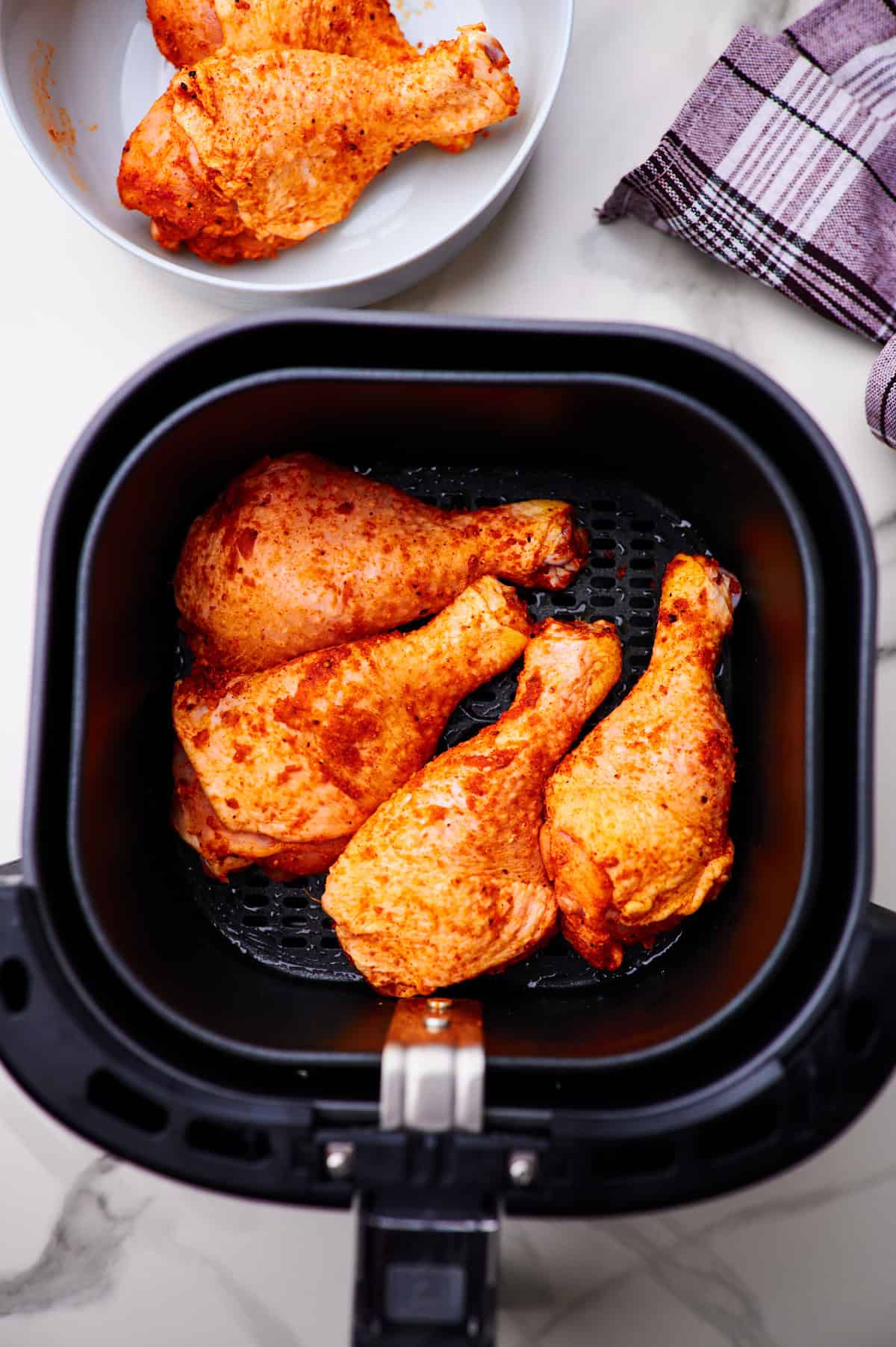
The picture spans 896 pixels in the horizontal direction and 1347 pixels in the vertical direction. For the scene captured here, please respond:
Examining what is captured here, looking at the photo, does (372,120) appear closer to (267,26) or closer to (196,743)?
(267,26)

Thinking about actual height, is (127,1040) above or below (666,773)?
below

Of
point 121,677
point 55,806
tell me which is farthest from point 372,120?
point 55,806

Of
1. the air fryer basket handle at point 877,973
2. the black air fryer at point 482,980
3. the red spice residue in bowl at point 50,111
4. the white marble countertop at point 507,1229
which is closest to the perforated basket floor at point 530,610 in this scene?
the black air fryer at point 482,980

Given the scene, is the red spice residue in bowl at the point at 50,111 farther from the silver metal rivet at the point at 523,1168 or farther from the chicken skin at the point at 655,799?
the silver metal rivet at the point at 523,1168

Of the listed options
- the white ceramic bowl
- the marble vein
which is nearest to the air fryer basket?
the white ceramic bowl

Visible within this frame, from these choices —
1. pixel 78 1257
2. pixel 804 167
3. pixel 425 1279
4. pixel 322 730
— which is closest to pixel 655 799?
pixel 322 730

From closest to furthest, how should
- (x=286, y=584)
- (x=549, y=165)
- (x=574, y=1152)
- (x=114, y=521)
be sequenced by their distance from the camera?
(x=574, y=1152)
(x=114, y=521)
(x=286, y=584)
(x=549, y=165)

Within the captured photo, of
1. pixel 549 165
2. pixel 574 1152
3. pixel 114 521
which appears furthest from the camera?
pixel 549 165
